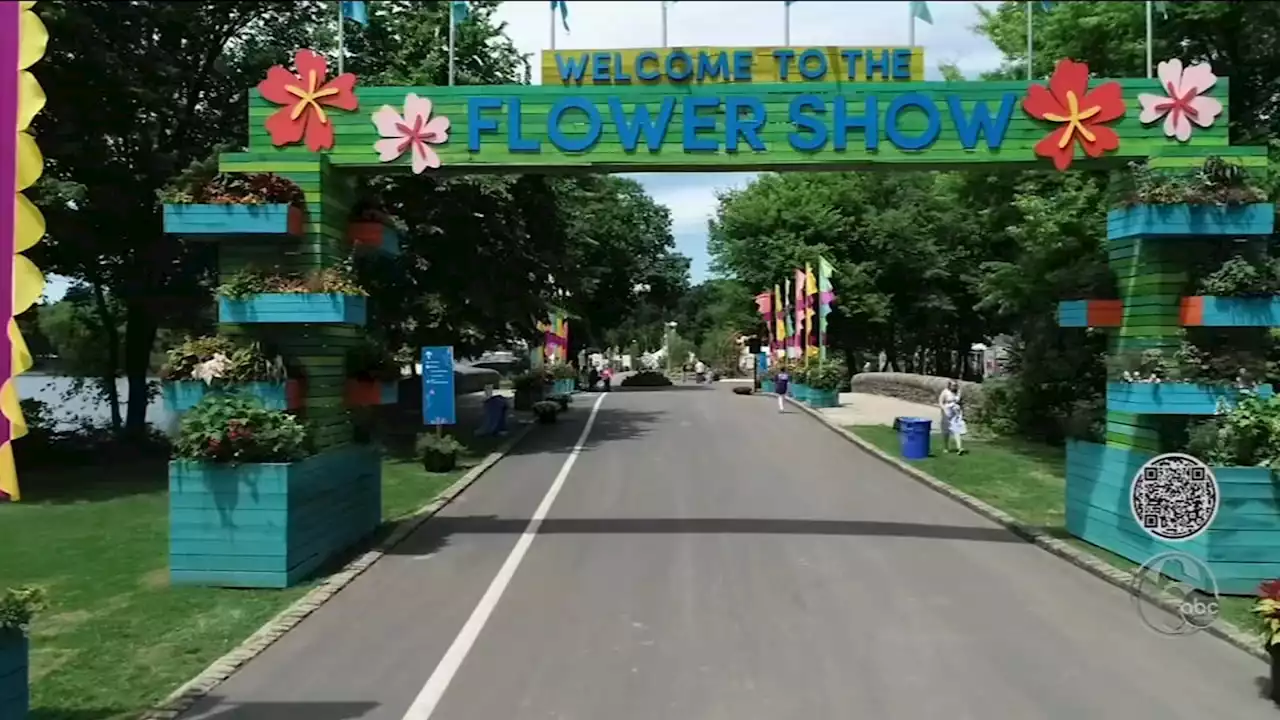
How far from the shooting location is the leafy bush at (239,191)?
11477mm

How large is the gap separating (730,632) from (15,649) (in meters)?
4.97

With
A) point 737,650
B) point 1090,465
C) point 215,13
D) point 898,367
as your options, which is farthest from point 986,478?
point 898,367

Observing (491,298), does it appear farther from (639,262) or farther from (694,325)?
(694,325)

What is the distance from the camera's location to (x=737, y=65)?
12.3 meters

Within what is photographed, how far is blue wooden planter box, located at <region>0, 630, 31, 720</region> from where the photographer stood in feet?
19.1

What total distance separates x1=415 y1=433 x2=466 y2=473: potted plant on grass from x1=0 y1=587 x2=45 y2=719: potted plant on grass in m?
13.9

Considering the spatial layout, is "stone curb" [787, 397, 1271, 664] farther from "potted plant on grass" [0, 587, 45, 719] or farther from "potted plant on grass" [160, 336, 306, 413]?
"potted plant on grass" [160, 336, 306, 413]

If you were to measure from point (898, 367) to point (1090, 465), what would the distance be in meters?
52.3

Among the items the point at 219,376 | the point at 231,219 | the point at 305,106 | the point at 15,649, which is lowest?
the point at 15,649

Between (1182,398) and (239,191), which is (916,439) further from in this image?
(239,191)

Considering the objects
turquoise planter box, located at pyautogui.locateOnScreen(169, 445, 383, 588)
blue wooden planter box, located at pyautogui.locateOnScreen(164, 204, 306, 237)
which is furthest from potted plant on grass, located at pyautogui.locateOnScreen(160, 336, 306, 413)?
blue wooden planter box, located at pyautogui.locateOnScreen(164, 204, 306, 237)

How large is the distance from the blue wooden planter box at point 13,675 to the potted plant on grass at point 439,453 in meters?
14.0

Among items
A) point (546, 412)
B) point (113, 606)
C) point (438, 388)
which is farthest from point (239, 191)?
point (546, 412)

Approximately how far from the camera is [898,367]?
209 feet
